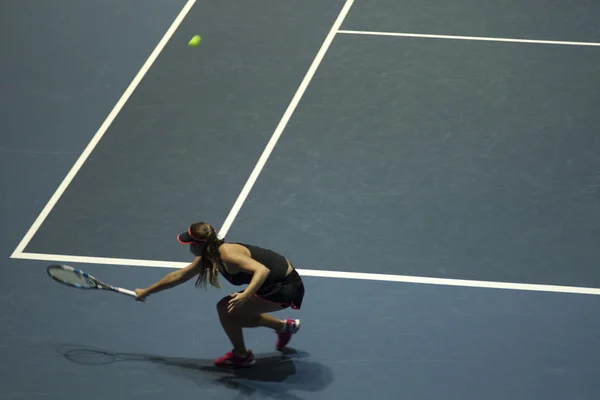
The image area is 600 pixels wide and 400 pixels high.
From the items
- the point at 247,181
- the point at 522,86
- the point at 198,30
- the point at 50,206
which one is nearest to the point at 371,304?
the point at 247,181

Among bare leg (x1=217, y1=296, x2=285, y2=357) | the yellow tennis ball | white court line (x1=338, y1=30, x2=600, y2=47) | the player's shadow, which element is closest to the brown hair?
bare leg (x1=217, y1=296, x2=285, y2=357)

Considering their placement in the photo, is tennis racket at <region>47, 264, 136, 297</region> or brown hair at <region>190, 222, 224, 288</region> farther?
tennis racket at <region>47, 264, 136, 297</region>

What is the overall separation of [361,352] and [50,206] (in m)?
3.47

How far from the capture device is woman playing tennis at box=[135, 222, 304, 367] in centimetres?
805

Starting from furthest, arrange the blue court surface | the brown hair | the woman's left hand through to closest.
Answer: the blue court surface < the brown hair < the woman's left hand

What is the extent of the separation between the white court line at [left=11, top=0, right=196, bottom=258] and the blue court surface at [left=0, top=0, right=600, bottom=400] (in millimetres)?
28

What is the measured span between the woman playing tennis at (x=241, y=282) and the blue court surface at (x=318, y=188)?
28 centimetres

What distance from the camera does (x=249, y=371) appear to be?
8.60 metres

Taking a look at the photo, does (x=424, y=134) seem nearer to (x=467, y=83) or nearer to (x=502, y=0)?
(x=467, y=83)

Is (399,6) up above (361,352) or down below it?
above

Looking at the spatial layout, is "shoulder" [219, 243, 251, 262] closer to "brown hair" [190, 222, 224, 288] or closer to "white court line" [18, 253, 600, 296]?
"brown hair" [190, 222, 224, 288]

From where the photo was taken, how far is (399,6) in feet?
45.6

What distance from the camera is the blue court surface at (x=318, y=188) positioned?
8695 millimetres

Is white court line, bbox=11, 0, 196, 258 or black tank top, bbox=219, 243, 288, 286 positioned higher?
black tank top, bbox=219, 243, 288, 286
